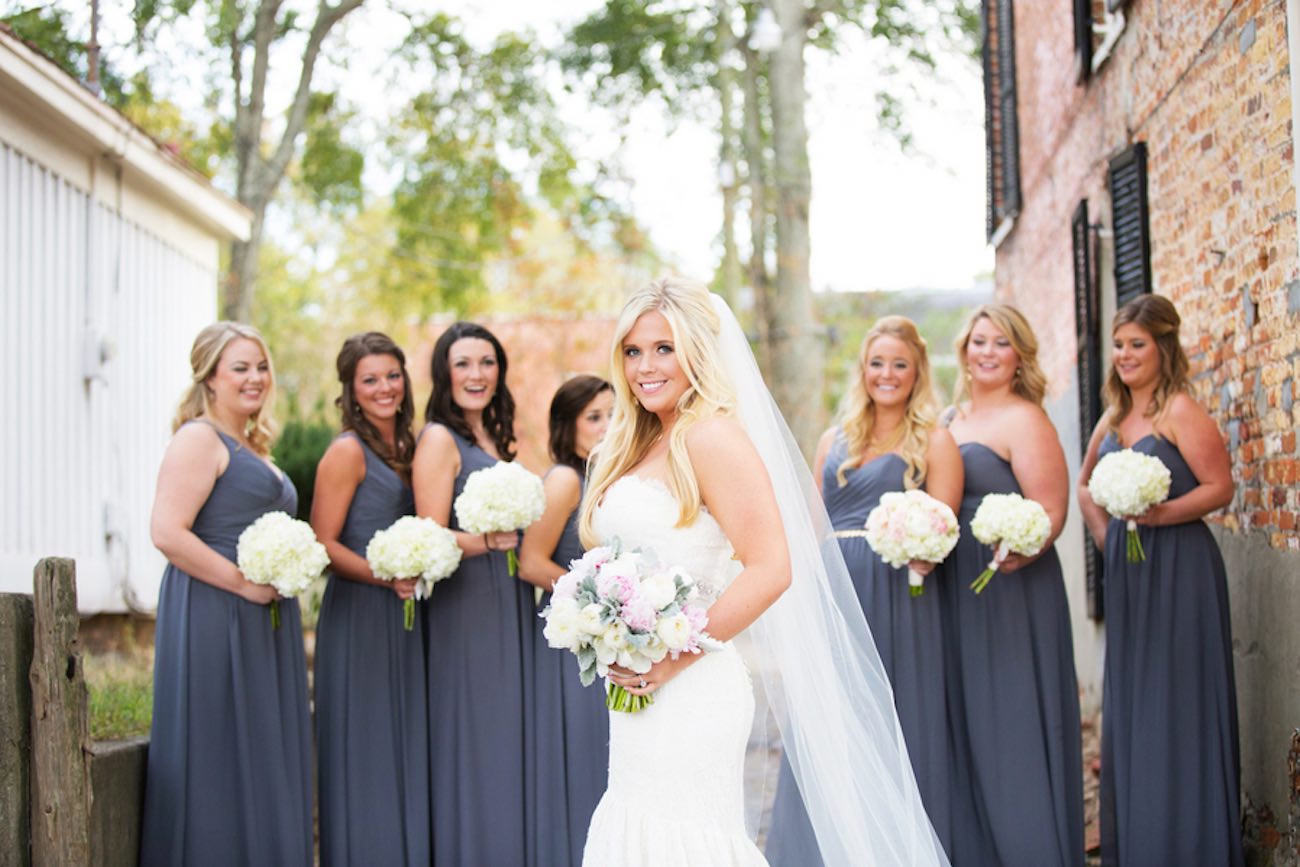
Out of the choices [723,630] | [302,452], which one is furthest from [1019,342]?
[302,452]

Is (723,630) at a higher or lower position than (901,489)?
lower

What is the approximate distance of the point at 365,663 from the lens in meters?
6.54

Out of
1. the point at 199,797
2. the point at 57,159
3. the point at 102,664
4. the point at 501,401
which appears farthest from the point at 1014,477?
the point at 57,159

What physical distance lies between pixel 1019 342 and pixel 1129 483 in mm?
964

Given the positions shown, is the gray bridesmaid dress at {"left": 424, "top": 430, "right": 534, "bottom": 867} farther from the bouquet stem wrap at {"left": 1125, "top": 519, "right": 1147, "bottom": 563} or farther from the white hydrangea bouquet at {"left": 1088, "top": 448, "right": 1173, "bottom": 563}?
the bouquet stem wrap at {"left": 1125, "top": 519, "right": 1147, "bottom": 563}

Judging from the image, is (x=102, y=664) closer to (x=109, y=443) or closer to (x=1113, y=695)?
(x=109, y=443)

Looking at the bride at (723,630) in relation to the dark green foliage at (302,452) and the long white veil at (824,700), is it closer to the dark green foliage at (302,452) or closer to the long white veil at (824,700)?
the long white veil at (824,700)

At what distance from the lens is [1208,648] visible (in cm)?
642

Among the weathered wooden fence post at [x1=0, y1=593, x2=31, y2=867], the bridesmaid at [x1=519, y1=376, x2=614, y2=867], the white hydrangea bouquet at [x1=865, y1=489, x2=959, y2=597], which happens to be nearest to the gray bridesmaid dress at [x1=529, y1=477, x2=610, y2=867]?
the bridesmaid at [x1=519, y1=376, x2=614, y2=867]

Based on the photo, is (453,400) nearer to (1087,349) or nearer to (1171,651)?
(1171,651)

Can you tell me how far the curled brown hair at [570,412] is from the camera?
6.79 meters

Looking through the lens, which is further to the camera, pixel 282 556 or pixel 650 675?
pixel 282 556

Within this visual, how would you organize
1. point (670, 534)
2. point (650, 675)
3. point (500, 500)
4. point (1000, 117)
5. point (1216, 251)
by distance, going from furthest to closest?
point (1000, 117)
point (1216, 251)
point (500, 500)
point (670, 534)
point (650, 675)

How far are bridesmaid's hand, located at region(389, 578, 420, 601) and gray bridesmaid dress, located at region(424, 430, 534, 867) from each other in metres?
0.28
